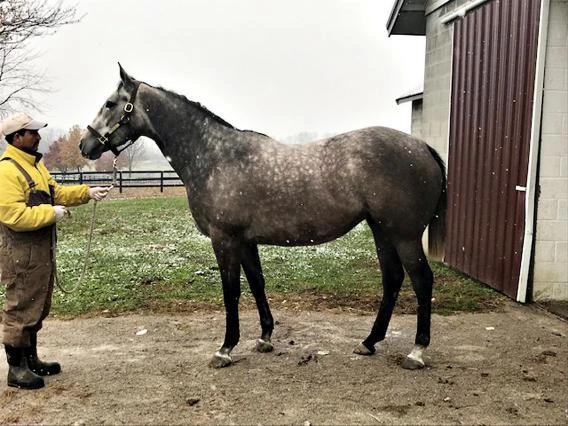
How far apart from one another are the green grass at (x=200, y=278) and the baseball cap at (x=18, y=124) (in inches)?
106

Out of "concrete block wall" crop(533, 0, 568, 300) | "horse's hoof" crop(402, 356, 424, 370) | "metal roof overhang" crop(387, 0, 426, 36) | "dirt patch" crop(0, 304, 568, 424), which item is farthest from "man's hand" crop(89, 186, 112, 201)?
"metal roof overhang" crop(387, 0, 426, 36)

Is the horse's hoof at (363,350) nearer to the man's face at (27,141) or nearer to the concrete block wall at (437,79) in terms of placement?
the man's face at (27,141)

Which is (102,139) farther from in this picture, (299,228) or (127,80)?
(299,228)

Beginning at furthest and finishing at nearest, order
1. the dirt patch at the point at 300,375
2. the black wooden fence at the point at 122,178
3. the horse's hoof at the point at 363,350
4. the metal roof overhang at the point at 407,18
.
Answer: the black wooden fence at the point at 122,178, the metal roof overhang at the point at 407,18, the horse's hoof at the point at 363,350, the dirt patch at the point at 300,375

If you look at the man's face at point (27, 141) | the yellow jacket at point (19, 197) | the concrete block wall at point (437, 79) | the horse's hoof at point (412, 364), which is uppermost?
the concrete block wall at point (437, 79)

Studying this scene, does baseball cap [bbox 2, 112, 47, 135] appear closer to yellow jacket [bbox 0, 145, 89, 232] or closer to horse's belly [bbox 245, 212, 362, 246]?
yellow jacket [bbox 0, 145, 89, 232]

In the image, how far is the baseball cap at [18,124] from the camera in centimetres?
357

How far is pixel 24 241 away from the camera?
144 inches

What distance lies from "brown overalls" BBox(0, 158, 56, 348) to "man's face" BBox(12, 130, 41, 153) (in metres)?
0.12

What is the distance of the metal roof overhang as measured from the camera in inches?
351

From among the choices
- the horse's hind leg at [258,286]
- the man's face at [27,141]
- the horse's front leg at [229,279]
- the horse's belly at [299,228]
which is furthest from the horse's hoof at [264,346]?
the man's face at [27,141]

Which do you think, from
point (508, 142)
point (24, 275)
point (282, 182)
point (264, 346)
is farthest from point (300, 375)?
point (508, 142)

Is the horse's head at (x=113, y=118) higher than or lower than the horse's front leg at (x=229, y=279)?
higher

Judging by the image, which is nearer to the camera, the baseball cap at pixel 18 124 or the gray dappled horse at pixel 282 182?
the baseball cap at pixel 18 124
